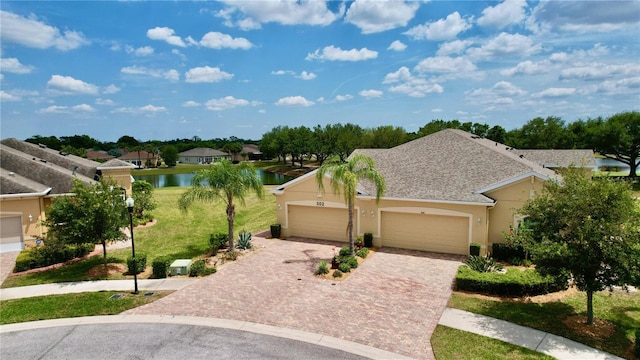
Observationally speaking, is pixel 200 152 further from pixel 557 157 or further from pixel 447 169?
pixel 447 169

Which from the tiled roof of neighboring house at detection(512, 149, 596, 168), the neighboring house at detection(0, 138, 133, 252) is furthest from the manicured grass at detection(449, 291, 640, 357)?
the tiled roof of neighboring house at detection(512, 149, 596, 168)

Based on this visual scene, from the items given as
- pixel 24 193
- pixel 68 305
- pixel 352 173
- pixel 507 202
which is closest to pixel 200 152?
pixel 24 193

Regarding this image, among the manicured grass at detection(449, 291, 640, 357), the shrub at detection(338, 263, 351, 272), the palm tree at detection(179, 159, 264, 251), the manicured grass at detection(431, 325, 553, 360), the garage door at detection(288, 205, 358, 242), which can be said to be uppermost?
the palm tree at detection(179, 159, 264, 251)

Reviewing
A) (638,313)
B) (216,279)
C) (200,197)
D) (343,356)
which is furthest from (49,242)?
(638,313)

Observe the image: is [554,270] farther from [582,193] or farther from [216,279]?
[216,279]

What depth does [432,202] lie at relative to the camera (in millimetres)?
20094

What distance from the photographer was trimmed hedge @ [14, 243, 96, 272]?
18703 millimetres

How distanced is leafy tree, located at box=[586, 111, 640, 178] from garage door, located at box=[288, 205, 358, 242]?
45.1 m

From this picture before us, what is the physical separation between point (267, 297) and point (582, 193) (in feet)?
37.9

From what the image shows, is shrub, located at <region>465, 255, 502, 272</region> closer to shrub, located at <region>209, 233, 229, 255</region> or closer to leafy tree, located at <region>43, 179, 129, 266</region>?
shrub, located at <region>209, 233, 229, 255</region>

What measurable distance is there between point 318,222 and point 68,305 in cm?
1336

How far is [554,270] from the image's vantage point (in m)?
12.0

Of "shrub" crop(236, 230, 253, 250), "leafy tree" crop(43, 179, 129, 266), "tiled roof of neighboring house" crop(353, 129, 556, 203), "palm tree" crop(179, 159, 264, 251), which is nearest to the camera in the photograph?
"leafy tree" crop(43, 179, 129, 266)

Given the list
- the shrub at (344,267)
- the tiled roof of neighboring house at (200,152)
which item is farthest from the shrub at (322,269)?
the tiled roof of neighboring house at (200,152)
